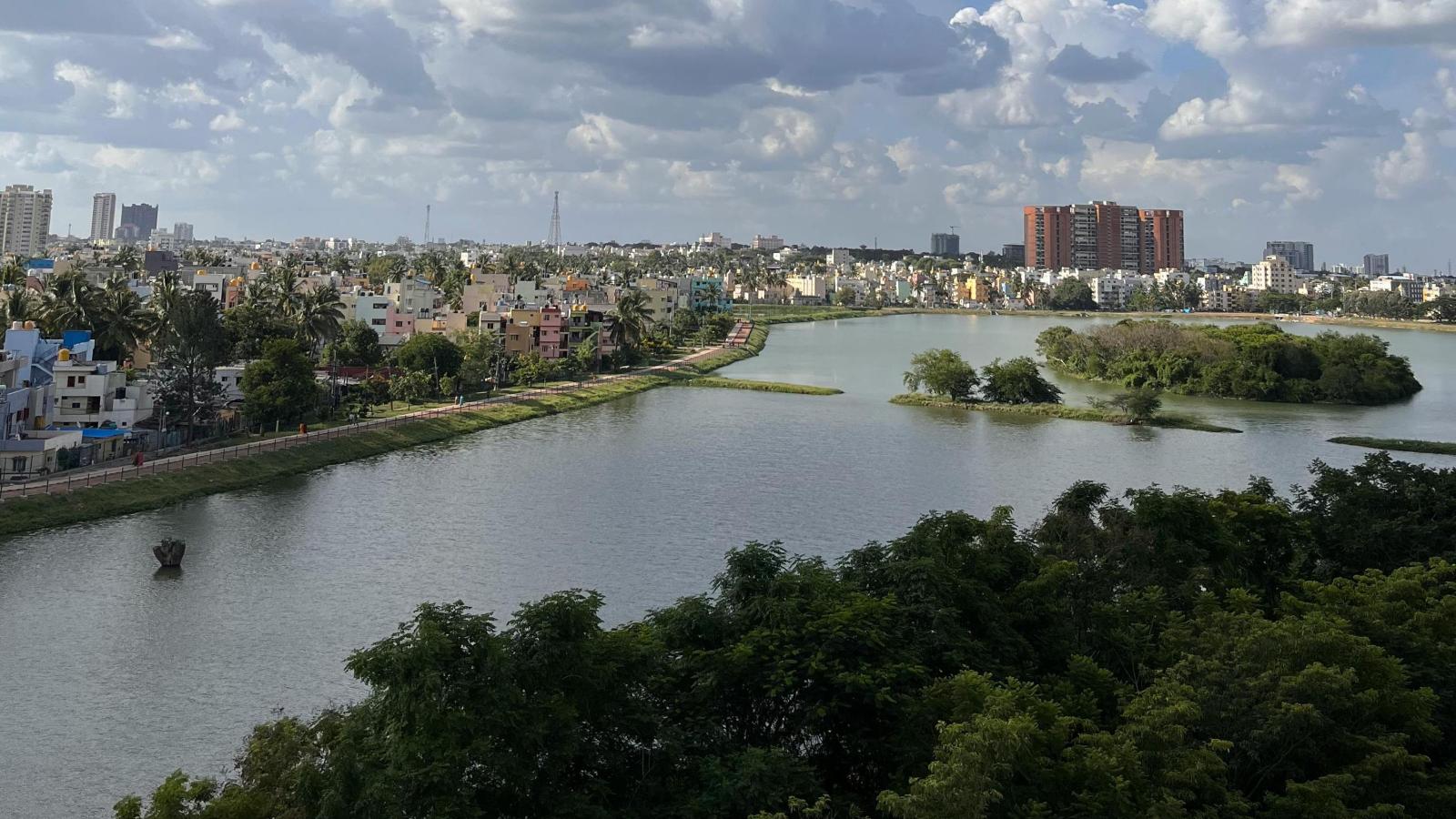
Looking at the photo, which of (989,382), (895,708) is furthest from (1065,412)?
(895,708)

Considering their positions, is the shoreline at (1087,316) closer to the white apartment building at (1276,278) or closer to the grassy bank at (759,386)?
the white apartment building at (1276,278)

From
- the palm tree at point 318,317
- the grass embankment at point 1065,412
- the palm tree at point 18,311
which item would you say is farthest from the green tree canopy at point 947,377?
the palm tree at point 18,311

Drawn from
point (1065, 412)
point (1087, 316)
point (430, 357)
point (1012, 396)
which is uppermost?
point (1087, 316)

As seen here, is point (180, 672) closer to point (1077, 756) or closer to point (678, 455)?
point (1077, 756)

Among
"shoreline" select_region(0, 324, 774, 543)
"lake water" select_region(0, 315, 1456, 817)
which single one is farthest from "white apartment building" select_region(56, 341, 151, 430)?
"lake water" select_region(0, 315, 1456, 817)

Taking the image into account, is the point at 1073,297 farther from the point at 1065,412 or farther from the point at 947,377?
the point at 1065,412
